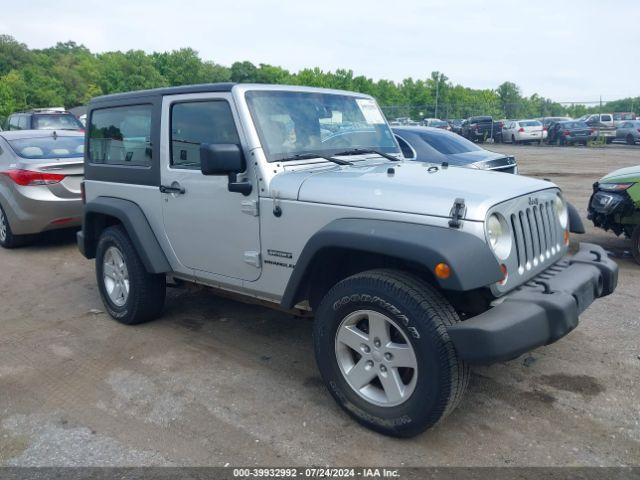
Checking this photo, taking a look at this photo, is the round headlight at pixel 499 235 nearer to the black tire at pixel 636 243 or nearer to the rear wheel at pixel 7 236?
the black tire at pixel 636 243

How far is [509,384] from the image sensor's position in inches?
151

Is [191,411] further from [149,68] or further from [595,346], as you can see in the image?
[149,68]

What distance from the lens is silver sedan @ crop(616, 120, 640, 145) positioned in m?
27.5

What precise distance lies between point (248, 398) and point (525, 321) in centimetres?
184

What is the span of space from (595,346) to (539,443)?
1558 millimetres

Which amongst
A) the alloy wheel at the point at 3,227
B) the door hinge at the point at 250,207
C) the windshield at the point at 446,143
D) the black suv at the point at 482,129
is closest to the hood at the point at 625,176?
the windshield at the point at 446,143

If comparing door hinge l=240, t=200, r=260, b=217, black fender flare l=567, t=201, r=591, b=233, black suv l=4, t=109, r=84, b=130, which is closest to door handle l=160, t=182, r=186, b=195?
door hinge l=240, t=200, r=260, b=217

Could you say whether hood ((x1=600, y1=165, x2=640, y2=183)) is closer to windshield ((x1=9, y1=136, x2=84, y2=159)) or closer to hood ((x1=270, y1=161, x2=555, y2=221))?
hood ((x1=270, y1=161, x2=555, y2=221))

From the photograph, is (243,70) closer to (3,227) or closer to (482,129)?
(482,129)

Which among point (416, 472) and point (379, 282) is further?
point (379, 282)

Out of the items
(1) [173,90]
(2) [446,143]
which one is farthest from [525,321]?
(2) [446,143]

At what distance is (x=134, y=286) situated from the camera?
191 inches

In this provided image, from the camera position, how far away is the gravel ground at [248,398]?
3139 mm

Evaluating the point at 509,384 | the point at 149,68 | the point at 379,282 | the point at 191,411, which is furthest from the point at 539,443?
the point at 149,68
